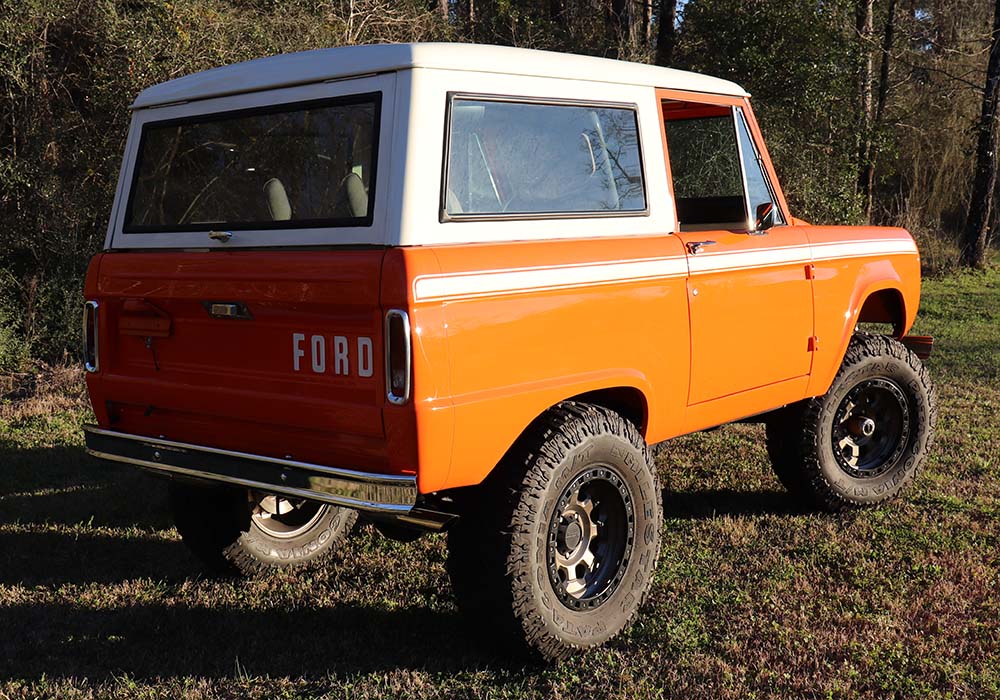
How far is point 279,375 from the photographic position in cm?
337

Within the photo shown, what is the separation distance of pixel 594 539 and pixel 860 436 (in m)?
2.26

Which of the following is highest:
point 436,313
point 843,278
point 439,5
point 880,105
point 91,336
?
point 439,5

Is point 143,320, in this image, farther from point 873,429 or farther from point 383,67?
point 873,429

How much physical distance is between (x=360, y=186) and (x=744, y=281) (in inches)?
74.3

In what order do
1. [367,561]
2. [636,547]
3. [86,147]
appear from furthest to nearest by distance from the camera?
1. [86,147]
2. [367,561]
3. [636,547]

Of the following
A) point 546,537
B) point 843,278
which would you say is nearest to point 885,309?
point 843,278

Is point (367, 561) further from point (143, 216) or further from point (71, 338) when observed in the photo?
point (71, 338)

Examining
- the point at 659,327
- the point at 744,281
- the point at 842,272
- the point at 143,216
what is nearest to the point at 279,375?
the point at 143,216

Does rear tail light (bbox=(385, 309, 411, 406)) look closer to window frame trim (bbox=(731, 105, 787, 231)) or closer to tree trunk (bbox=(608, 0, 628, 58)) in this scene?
window frame trim (bbox=(731, 105, 787, 231))

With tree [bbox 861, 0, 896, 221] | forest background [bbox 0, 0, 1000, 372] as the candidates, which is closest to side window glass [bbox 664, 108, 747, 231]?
forest background [bbox 0, 0, 1000, 372]

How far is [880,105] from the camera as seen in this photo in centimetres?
1725

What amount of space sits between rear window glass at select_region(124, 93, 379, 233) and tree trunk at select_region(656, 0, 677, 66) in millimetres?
12892

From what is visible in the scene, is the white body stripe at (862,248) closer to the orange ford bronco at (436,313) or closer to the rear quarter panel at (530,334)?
the orange ford bronco at (436,313)

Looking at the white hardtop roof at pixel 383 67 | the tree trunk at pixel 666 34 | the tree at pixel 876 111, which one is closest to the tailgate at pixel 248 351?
the white hardtop roof at pixel 383 67
